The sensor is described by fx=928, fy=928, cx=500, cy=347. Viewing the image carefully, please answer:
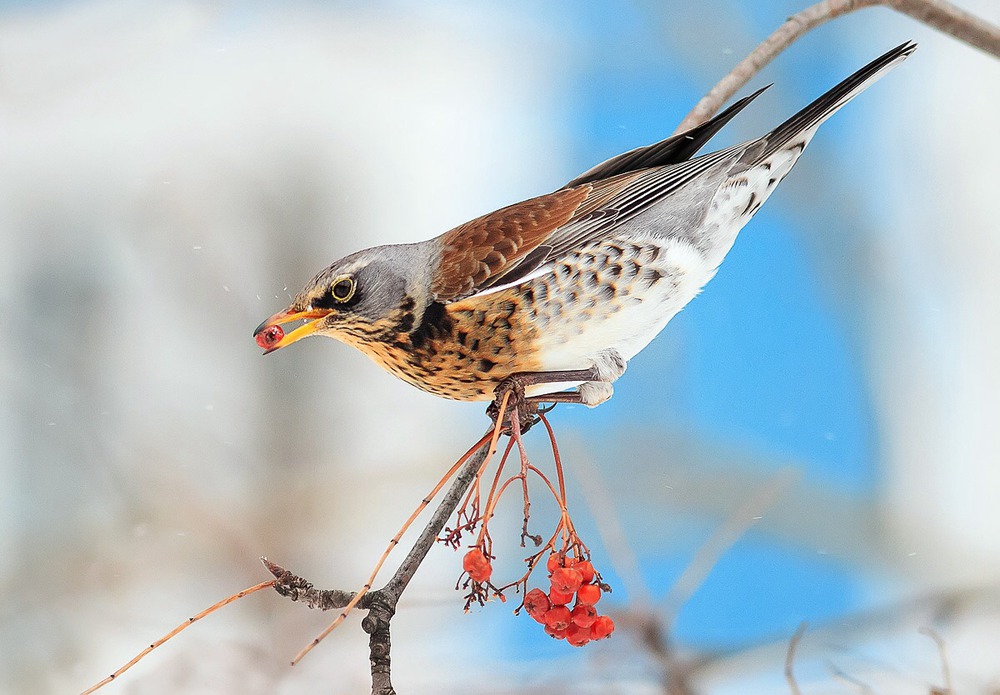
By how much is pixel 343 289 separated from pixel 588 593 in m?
0.30

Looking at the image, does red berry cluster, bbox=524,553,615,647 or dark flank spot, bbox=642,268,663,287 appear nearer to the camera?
red berry cluster, bbox=524,553,615,647

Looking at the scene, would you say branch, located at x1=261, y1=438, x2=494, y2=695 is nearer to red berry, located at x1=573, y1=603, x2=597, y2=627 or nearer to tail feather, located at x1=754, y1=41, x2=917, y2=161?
red berry, located at x1=573, y1=603, x2=597, y2=627

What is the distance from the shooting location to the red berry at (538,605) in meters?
0.68

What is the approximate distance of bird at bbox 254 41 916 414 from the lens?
0.76 m

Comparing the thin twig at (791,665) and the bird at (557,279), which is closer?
the bird at (557,279)

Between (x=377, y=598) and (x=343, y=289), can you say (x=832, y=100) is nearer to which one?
(x=343, y=289)

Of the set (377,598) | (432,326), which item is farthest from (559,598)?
(432,326)

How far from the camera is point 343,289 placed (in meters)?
0.75

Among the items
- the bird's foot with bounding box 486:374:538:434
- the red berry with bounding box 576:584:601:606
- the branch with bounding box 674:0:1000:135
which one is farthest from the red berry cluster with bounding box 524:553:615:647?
the branch with bounding box 674:0:1000:135

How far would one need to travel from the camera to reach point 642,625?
1295mm

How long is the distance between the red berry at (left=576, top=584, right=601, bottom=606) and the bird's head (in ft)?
0.86

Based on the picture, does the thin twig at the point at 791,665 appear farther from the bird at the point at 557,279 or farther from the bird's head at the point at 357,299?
the bird's head at the point at 357,299

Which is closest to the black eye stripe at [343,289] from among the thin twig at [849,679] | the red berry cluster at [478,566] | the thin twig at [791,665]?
the red berry cluster at [478,566]

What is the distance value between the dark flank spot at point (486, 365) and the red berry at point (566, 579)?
0.59 feet
